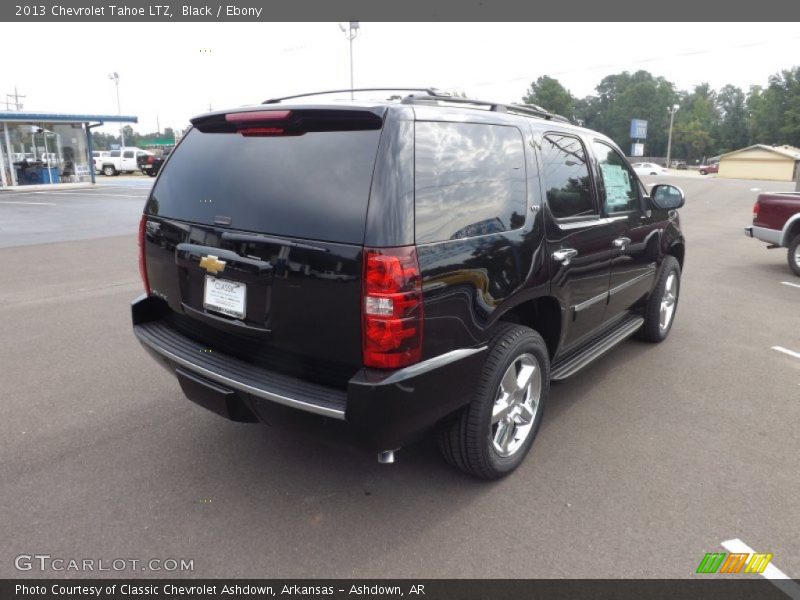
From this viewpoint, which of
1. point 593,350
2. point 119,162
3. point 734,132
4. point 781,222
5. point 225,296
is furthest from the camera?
point 734,132

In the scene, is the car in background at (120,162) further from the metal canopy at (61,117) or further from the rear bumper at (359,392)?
the rear bumper at (359,392)

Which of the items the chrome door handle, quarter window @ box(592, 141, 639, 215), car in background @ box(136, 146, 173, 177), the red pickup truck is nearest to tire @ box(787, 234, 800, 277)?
the red pickup truck

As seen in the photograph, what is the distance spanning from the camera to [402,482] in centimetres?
316

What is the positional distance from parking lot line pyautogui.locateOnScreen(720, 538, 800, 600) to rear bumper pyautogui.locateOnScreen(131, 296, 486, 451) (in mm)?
1352

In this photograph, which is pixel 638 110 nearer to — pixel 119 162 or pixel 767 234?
pixel 119 162

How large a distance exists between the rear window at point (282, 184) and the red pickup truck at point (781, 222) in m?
8.75

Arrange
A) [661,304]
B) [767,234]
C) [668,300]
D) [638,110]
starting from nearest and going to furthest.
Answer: [661,304] → [668,300] → [767,234] → [638,110]

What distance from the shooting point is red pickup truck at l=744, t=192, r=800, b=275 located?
8898mm

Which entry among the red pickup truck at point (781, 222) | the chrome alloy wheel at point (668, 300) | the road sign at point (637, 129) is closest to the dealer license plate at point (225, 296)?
the chrome alloy wheel at point (668, 300)

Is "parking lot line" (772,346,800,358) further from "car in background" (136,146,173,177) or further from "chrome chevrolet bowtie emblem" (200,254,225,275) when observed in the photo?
"car in background" (136,146,173,177)

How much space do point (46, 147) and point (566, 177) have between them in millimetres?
32443

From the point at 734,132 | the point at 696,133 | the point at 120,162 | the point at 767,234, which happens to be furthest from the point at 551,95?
the point at 767,234
